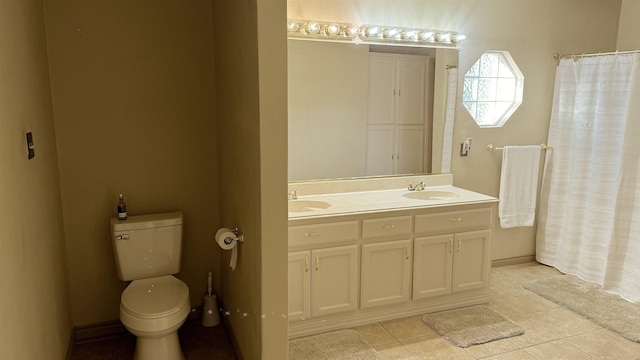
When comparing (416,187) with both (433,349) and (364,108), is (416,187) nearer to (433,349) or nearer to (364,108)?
(364,108)

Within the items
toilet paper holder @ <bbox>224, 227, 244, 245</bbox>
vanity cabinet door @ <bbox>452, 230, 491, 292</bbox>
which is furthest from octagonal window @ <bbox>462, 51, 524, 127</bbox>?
toilet paper holder @ <bbox>224, 227, 244, 245</bbox>

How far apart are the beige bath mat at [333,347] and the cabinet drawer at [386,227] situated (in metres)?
0.64

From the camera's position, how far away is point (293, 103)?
3.05m

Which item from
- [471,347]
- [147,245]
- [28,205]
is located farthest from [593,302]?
[28,205]

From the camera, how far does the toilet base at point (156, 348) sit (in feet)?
7.70

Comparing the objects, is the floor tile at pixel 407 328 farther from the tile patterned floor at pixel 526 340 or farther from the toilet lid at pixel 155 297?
the toilet lid at pixel 155 297

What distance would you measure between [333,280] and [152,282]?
1.09m

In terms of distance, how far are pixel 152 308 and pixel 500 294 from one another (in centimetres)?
257

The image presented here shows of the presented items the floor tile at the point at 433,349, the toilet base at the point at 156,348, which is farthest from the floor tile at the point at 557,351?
the toilet base at the point at 156,348

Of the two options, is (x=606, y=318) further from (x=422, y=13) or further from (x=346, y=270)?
(x=422, y=13)

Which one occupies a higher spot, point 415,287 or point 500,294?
point 415,287

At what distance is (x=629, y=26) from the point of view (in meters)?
3.88

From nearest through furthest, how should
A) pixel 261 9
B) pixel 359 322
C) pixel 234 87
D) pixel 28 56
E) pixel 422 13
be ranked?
1. pixel 261 9
2. pixel 28 56
3. pixel 234 87
4. pixel 359 322
5. pixel 422 13

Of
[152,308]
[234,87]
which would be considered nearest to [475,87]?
Answer: [234,87]
